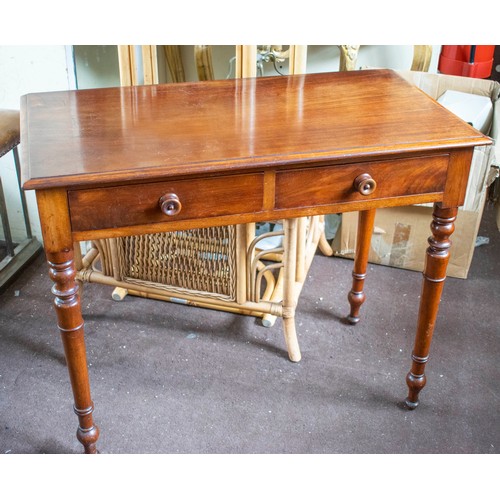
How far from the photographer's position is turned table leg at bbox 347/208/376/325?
2.15 metres

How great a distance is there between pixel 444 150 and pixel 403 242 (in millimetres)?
1052

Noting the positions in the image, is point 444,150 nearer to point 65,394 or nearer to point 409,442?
point 409,442

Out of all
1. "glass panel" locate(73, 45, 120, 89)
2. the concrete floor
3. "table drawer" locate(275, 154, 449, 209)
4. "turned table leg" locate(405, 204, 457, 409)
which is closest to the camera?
"table drawer" locate(275, 154, 449, 209)

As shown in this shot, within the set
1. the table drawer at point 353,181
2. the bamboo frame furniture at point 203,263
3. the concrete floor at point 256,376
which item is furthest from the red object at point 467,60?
the table drawer at point 353,181

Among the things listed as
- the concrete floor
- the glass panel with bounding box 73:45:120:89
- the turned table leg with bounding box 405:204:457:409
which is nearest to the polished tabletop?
the turned table leg with bounding box 405:204:457:409

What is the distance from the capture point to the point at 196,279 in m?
2.21

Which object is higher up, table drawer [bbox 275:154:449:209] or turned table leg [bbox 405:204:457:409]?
table drawer [bbox 275:154:449:209]

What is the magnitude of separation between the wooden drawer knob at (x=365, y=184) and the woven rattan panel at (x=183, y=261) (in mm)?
668

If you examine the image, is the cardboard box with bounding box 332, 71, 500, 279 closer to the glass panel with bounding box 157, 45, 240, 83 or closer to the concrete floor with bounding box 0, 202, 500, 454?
the concrete floor with bounding box 0, 202, 500, 454

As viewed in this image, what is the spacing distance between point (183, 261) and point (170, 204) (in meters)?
0.77

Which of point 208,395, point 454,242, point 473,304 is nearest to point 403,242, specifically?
point 454,242

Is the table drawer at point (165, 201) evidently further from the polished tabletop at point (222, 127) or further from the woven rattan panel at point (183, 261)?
the woven rattan panel at point (183, 261)

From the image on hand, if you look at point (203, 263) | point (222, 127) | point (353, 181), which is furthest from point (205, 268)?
Answer: point (353, 181)

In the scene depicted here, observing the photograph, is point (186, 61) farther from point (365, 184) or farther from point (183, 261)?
point (365, 184)
